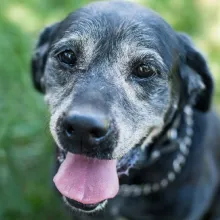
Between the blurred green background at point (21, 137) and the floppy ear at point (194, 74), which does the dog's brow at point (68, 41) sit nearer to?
the floppy ear at point (194, 74)

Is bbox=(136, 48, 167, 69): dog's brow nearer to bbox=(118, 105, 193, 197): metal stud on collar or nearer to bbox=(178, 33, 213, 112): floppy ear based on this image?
bbox=(178, 33, 213, 112): floppy ear

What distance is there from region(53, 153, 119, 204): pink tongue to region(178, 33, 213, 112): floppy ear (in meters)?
0.89

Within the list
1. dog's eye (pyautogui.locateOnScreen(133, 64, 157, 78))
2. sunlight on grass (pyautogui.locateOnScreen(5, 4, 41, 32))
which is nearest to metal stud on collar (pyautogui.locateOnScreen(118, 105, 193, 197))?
dog's eye (pyautogui.locateOnScreen(133, 64, 157, 78))

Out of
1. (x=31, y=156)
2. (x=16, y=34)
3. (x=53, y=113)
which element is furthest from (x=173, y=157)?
(x=16, y=34)

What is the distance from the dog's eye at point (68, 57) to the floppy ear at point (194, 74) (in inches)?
31.3

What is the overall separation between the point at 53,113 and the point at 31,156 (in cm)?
154

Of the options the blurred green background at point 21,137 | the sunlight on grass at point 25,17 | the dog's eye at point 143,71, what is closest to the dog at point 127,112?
the dog's eye at point 143,71

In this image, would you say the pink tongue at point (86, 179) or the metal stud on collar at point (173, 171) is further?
the metal stud on collar at point (173, 171)

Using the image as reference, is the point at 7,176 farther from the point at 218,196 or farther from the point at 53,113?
the point at 218,196

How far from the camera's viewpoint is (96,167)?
10.5 feet

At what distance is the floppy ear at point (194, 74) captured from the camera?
3.71 m

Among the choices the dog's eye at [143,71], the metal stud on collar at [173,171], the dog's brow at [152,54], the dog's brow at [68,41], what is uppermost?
the dog's brow at [152,54]

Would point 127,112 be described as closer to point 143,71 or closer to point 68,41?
point 143,71

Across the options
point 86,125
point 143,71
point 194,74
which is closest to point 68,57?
point 143,71
